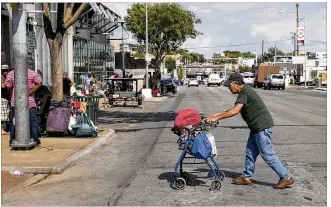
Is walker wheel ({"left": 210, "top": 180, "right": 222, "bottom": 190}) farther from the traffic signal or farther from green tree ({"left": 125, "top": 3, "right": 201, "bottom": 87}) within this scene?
green tree ({"left": 125, "top": 3, "right": 201, "bottom": 87})

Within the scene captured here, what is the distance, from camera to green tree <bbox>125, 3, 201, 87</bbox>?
43688mm

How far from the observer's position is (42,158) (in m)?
9.22

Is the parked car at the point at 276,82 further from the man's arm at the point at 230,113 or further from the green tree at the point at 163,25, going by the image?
the man's arm at the point at 230,113

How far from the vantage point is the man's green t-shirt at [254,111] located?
6.96 meters

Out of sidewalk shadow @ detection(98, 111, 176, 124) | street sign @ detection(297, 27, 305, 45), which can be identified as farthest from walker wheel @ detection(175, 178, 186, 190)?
street sign @ detection(297, 27, 305, 45)

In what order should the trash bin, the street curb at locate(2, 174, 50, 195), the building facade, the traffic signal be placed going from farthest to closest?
the building facade
the trash bin
the traffic signal
the street curb at locate(2, 174, 50, 195)

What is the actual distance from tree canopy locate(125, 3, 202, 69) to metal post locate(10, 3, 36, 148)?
3375cm

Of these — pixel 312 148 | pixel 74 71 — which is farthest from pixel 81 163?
pixel 74 71

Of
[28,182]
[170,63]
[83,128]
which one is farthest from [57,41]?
[170,63]

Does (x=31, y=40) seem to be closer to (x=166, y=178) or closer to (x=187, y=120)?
(x=166, y=178)

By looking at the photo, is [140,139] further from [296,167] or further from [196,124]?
[196,124]

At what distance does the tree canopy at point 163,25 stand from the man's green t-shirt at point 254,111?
1438 inches

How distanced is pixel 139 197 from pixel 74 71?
28.2 metres

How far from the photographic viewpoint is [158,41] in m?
45.9
